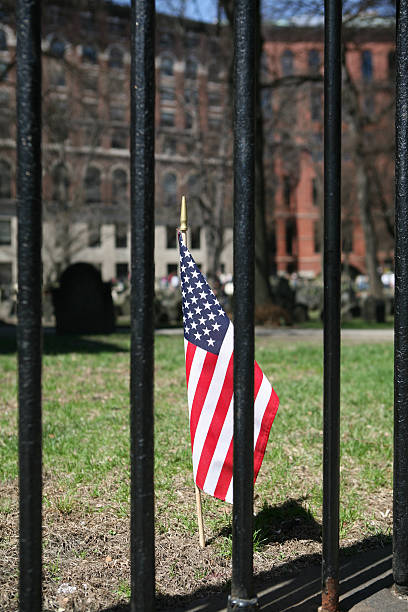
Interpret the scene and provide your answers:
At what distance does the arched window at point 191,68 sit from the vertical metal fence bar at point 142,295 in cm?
2942

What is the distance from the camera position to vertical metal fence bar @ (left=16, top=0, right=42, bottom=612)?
1.79 m

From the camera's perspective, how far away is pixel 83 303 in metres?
16.5

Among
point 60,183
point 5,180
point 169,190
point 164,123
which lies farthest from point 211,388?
point 164,123

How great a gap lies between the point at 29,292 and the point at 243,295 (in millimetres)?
620

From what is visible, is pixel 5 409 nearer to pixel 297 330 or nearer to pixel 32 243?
pixel 32 243

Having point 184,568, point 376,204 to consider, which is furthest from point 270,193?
point 184,568

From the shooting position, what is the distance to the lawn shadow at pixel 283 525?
136 inches

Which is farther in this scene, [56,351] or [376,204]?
[376,204]

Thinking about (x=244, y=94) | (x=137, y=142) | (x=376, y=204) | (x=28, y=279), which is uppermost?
(x=376, y=204)

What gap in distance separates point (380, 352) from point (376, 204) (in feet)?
88.9

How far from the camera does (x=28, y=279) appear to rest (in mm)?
1820

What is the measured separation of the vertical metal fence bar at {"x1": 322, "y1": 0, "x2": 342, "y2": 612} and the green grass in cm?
94

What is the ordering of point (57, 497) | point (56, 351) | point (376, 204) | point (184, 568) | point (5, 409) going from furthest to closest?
point (376, 204) → point (56, 351) → point (5, 409) → point (57, 497) → point (184, 568)

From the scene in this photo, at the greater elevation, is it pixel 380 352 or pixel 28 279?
pixel 28 279
